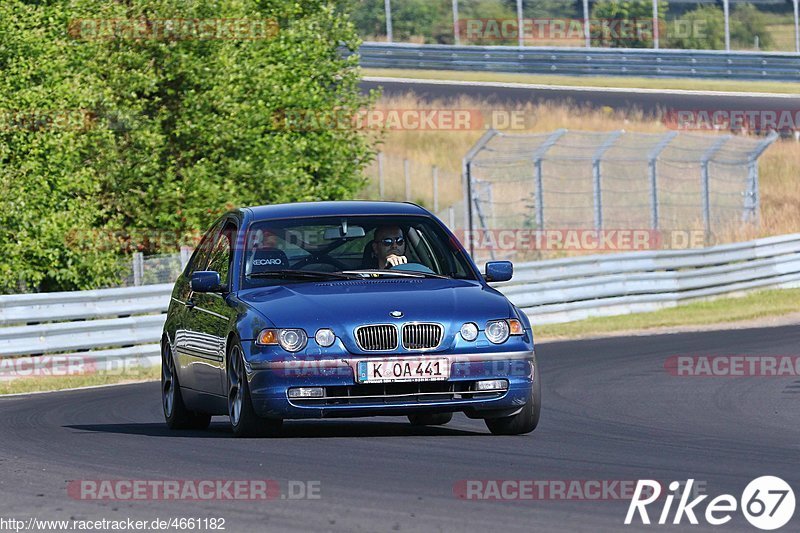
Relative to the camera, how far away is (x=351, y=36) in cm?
3634

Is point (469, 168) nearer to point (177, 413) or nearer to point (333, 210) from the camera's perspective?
point (177, 413)

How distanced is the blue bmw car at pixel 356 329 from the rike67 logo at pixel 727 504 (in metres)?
2.16

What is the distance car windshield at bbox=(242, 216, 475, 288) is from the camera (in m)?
10.7

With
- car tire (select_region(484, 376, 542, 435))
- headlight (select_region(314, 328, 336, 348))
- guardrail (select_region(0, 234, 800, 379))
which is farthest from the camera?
guardrail (select_region(0, 234, 800, 379))

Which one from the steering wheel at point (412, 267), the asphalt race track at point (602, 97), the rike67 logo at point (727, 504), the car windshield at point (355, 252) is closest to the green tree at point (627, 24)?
the asphalt race track at point (602, 97)

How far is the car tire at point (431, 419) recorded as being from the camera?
455 inches

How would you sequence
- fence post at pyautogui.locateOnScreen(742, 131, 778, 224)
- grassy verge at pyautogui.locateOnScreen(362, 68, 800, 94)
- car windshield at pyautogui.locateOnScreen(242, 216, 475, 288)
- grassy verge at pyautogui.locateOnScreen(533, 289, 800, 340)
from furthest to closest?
grassy verge at pyautogui.locateOnScreen(362, 68, 800, 94) → fence post at pyautogui.locateOnScreen(742, 131, 778, 224) → grassy verge at pyautogui.locateOnScreen(533, 289, 800, 340) → car windshield at pyautogui.locateOnScreen(242, 216, 475, 288)

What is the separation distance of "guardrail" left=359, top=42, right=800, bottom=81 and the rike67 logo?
130 feet

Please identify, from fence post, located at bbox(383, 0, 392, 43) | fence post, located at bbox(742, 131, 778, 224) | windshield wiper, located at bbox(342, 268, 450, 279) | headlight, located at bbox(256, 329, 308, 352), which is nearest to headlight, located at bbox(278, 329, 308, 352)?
headlight, located at bbox(256, 329, 308, 352)

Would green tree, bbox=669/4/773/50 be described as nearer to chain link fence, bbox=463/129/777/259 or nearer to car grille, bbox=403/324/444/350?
chain link fence, bbox=463/129/777/259

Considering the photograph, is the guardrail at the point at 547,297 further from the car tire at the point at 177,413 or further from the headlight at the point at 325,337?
the headlight at the point at 325,337

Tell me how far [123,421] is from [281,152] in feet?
58.2

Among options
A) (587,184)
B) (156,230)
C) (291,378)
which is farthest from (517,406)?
(587,184)

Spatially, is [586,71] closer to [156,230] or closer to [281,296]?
[156,230]
